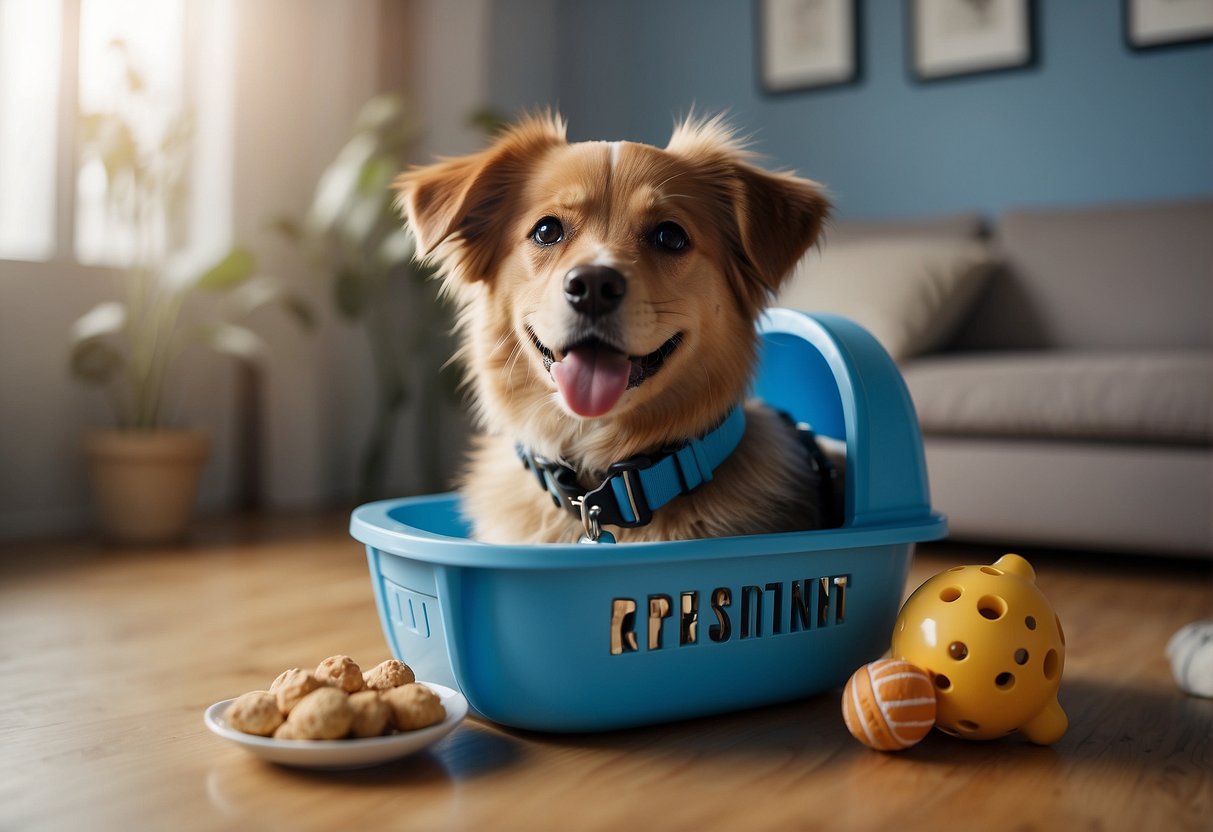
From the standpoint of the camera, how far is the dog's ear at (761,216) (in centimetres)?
157

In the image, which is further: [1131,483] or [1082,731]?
[1131,483]

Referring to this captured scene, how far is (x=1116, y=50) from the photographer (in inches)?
152

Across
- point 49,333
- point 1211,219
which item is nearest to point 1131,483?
point 1211,219

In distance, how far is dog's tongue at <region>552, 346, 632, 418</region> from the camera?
142cm

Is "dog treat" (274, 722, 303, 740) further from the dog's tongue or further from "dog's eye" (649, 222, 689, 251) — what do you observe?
"dog's eye" (649, 222, 689, 251)

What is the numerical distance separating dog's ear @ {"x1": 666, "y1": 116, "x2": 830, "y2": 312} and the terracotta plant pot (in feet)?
7.35

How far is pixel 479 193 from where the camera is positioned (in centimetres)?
162

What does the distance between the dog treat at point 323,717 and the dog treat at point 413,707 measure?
0.18 feet

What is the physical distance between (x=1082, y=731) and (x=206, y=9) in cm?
382

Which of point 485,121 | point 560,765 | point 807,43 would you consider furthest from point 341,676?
point 807,43

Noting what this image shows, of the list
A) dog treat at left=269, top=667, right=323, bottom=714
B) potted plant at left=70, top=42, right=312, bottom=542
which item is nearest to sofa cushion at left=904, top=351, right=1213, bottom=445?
dog treat at left=269, top=667, right=323, bottom=714

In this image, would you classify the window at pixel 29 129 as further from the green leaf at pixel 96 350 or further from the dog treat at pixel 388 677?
the dog treat at pixel 388 677

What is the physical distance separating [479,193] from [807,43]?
10.8 ft

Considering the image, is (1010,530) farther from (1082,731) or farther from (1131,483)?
(1082,731)
